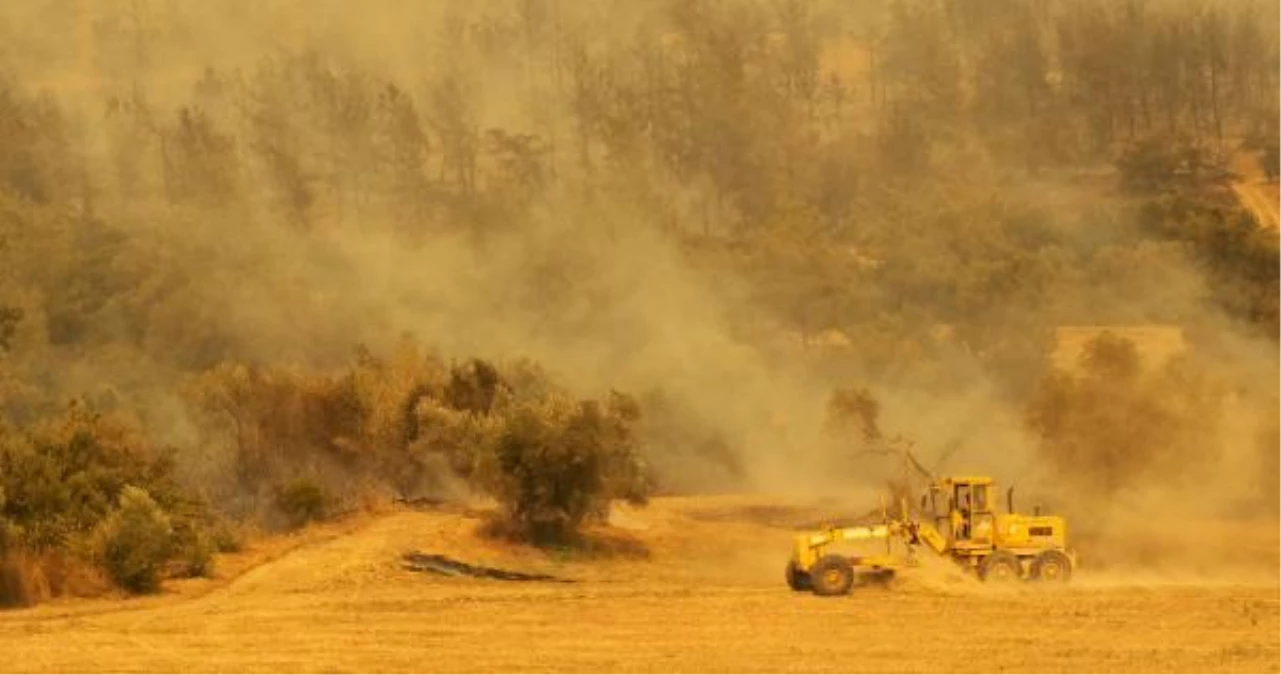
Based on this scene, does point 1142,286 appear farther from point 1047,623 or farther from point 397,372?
point 1047,623

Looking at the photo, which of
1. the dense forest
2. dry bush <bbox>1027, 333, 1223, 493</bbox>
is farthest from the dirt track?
dry bush <bbox>1027, 333, 1223, 493</bbox>

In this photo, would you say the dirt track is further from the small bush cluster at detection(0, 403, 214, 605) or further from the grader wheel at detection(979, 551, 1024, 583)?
the small bush cluster at detection(0, 403, 214, 605)

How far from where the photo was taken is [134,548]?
26.9 meters

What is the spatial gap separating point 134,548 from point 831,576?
909 centimetres

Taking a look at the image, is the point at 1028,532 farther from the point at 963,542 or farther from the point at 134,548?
the point at 134,548

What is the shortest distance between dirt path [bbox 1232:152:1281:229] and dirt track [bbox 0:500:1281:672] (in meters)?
46.0

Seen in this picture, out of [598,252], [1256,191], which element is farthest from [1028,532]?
[1256,191]

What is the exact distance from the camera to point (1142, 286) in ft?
203

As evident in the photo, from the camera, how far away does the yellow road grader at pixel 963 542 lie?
26.1 meters

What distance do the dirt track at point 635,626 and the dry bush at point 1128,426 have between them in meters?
11.5

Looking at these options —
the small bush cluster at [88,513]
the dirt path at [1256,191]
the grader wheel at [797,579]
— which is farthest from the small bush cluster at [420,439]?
the dirt path at [1256,191]

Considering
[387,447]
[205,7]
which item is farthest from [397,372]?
[205,7]

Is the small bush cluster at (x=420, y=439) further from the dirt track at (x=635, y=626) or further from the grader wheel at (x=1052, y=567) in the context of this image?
the grader wheel at (x=1052, y=567)

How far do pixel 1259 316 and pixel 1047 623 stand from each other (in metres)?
35.5
